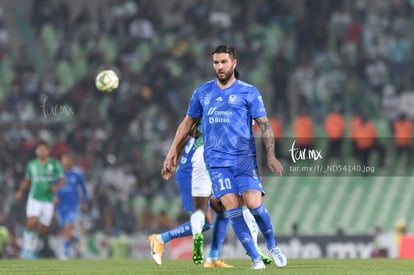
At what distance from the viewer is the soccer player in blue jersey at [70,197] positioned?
64.7ft

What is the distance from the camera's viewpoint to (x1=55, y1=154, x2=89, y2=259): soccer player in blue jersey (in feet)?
64.7

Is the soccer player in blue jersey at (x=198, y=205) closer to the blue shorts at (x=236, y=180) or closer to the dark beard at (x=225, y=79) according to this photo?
the blue shorts at (x=236, y=180)

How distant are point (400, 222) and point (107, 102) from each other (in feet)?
24.9

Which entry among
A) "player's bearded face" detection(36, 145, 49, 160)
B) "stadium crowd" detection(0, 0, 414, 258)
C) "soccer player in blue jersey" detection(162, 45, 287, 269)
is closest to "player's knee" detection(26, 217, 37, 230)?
"player's bearded face" detection(36, 145, 49, 160)

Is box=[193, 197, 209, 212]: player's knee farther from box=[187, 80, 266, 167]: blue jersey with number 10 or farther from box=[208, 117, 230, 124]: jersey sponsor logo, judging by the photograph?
box=[208, 117, 230, 124]: jersey sponsor logo

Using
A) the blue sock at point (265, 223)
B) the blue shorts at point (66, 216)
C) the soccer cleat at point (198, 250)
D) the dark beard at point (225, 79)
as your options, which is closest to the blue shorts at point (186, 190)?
the soccer cleat at point (198, 250)

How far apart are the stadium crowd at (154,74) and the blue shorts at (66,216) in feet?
2.37

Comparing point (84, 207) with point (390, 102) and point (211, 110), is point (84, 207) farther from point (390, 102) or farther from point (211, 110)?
point (211, 110)

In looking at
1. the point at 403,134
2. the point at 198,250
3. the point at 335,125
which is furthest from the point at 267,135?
the point at 335,125

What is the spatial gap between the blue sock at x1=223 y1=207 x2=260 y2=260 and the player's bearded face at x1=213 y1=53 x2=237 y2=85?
128 centimetres

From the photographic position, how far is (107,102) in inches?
918

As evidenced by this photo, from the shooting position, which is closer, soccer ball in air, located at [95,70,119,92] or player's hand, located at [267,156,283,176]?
player's hand, located at [267,156,283,176]

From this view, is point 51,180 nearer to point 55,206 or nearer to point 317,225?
point 55,206

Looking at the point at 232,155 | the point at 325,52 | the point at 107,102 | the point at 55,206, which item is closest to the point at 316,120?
the point at 325,52
